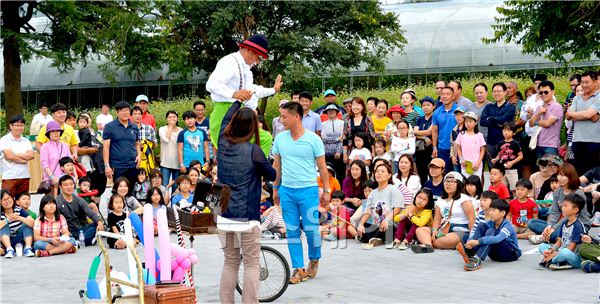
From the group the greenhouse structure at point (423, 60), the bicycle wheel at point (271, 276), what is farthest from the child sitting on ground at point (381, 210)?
the greenhouse structure at point (423, 60)

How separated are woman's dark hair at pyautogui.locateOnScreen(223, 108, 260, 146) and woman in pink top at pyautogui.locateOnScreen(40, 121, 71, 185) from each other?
6332 mm

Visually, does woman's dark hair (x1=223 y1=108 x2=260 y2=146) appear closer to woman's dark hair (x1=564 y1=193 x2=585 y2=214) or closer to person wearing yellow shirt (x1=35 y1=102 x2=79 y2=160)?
woman's dark hair (x1=564 y1=193 x2=585 y2=214)

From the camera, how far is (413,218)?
11.0 m

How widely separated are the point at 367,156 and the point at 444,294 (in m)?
5.59

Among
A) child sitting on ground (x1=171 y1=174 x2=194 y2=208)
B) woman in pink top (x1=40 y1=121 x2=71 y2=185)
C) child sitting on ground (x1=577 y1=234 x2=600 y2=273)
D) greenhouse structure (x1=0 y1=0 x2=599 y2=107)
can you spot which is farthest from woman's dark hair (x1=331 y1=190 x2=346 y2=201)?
greenhouse structure (x1=0 y1=0 x2=599 y2=107)

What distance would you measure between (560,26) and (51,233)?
37.9ft

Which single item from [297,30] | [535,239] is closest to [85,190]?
[535,239]

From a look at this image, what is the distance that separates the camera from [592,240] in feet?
31.1

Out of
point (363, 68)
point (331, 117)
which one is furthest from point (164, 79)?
point (331, 117)

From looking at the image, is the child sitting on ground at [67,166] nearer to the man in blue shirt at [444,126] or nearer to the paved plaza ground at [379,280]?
the paved plaza ground at [379,280]

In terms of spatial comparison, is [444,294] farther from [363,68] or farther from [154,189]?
[363,68]

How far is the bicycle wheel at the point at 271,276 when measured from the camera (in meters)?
8.15

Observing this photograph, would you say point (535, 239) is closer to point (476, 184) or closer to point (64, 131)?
point (476, 184)

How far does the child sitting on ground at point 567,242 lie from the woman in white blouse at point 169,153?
22.6 ft
